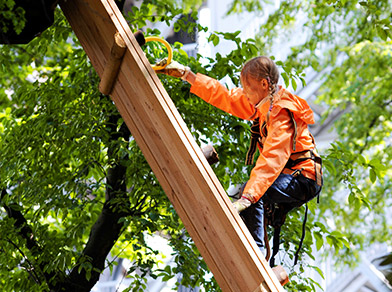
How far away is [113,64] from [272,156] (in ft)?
2.65

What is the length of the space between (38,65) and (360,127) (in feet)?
14.3

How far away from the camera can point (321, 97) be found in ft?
30.0

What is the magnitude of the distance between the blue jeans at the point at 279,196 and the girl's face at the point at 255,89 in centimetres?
37

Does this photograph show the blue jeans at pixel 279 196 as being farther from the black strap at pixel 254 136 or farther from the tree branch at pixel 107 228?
the tree branch at pixel 107 228

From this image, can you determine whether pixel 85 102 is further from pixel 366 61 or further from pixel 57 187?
pixel 366 61

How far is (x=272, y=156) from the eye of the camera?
2.62 meters

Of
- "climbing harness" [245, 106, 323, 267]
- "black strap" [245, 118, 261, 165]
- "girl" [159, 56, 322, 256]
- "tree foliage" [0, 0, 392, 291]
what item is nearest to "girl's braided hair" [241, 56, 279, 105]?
"girl" [159, 56, 322, 256]

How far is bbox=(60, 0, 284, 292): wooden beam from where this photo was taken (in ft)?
7.26

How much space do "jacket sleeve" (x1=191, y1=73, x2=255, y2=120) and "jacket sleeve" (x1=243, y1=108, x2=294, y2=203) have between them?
301 millimetres

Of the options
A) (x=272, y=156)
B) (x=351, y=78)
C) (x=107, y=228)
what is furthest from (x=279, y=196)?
Result: (x=351, y=78)

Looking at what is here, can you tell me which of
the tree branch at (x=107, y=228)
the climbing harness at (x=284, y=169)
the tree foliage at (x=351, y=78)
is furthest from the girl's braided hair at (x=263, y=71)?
the tree foliage at (x=351, y=78)

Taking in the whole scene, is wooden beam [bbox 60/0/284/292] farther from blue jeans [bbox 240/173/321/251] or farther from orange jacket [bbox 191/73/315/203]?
blue jeans [bbox 240/173/321/251]

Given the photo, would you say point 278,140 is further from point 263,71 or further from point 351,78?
point 351,78

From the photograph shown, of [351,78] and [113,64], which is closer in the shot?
[113,64]
